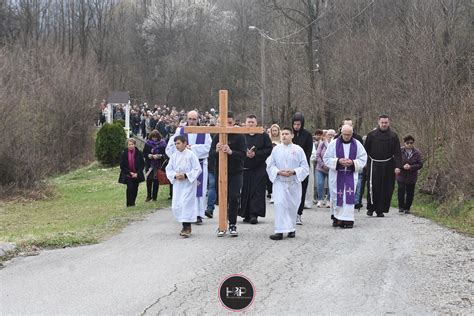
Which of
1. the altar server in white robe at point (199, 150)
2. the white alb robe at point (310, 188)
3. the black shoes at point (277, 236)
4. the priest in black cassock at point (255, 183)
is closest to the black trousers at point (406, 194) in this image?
the white alb robe at point (310, 188)

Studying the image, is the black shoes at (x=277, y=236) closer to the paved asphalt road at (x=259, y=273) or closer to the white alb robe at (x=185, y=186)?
the paved asphalt road at (x=259, y=273)

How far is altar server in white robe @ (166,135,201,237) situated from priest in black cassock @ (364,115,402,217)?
4638mm

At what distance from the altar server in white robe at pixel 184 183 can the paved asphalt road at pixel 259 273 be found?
13.6 inches

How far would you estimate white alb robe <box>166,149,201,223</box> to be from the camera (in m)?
12.4

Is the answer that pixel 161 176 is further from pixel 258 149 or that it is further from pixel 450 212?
pixel 450 212

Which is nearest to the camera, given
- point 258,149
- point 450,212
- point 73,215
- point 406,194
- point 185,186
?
point 185,186

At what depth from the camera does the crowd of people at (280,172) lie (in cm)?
1236

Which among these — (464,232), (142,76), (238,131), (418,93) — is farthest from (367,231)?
(142,76)

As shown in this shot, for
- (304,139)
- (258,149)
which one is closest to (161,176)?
(304,139)

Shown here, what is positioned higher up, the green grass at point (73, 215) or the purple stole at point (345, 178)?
the purple stole at point (345, 178)

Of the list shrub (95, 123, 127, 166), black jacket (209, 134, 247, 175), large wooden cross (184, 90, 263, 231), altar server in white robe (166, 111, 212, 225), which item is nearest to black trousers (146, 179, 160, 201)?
altar server in white robe (166, 111, 212, 225)

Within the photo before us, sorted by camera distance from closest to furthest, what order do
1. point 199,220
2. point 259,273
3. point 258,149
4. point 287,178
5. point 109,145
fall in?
1. point 259,273
2. point 287,178
3. point 258,149
4. point 199,220
5. point 109,145

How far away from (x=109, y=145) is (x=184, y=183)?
23854 mm

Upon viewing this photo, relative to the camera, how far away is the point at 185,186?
496 inches
